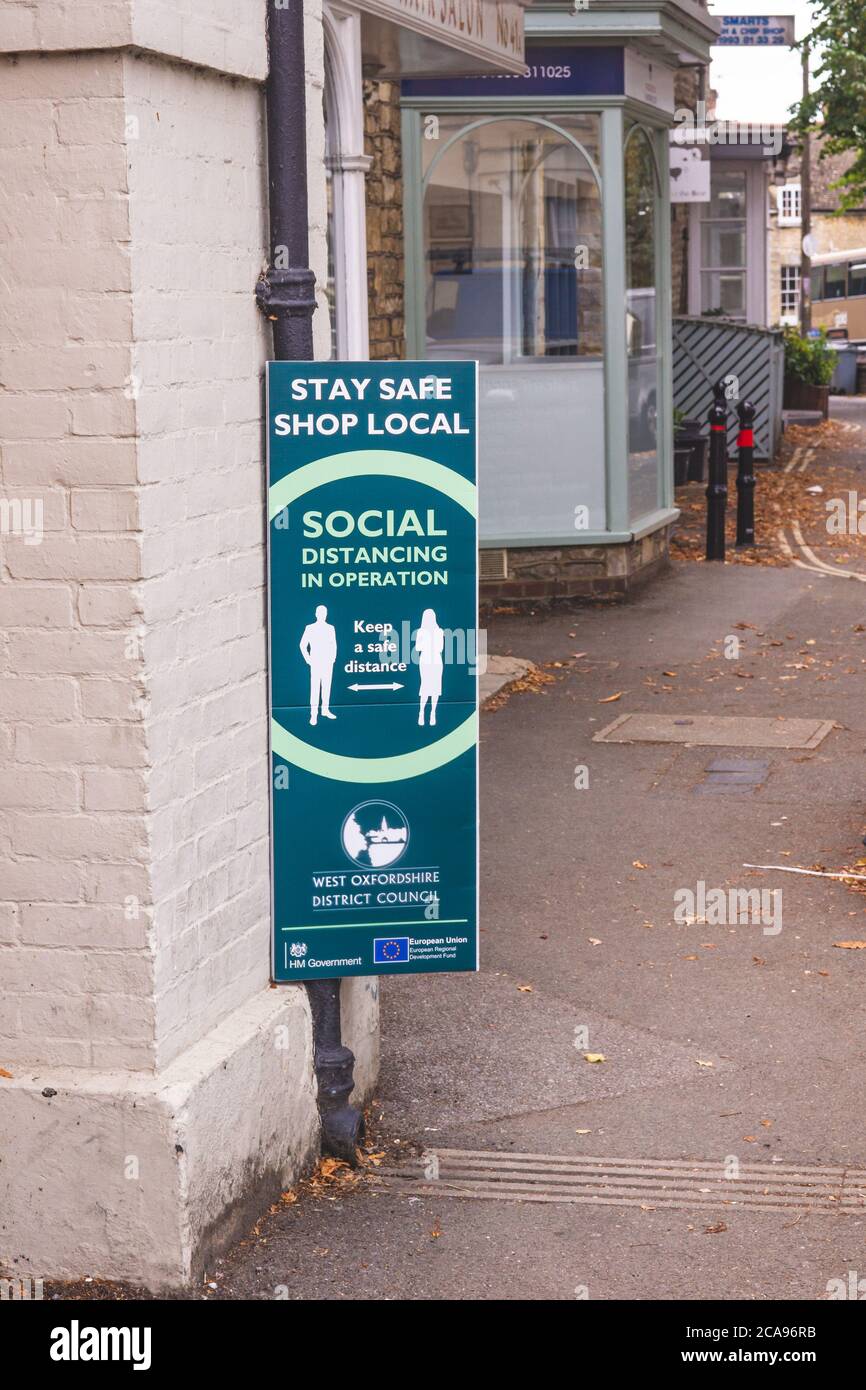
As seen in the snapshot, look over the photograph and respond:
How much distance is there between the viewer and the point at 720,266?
27250 mm

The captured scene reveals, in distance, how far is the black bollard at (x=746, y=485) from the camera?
49.8 feet

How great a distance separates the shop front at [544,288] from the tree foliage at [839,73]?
48.9ft

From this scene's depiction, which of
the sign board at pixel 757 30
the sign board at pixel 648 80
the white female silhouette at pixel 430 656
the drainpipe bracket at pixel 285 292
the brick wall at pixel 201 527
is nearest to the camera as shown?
the brick wall at pixel 201 527

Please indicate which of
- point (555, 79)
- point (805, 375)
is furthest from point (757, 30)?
point (555, 79)

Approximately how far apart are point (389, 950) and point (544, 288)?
341 inches

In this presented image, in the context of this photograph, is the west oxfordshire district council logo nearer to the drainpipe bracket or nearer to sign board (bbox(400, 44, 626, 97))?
the drainpipe bracket

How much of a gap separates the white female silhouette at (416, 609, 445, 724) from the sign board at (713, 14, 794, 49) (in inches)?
796

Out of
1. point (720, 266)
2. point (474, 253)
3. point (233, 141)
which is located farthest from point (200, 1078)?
point (720, 266)

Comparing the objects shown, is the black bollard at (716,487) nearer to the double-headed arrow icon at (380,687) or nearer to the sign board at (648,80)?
the sign board at (648,80)

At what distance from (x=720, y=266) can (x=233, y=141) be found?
78.7ft

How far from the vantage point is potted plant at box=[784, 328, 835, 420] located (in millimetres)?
28281

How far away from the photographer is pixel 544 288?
41.2ft

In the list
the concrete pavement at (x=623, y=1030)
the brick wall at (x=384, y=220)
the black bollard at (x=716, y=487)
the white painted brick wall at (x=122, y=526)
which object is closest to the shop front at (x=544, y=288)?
the brick wall at (x=384, y=220)

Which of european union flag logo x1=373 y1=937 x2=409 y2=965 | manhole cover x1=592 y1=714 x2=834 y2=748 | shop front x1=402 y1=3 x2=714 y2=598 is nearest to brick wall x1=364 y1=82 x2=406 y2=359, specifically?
shop front x1=402 y1=3 x2=714 y2=598
